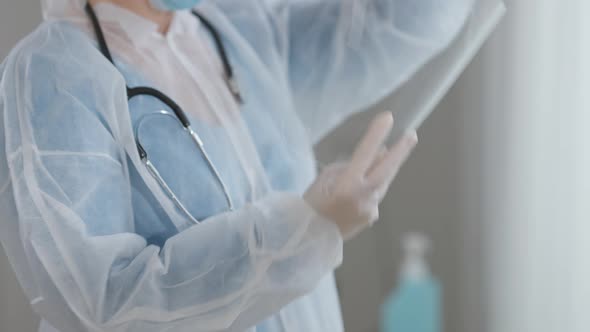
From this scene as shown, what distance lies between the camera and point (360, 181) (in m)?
0.74

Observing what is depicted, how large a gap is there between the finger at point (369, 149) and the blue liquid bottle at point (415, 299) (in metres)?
0.82

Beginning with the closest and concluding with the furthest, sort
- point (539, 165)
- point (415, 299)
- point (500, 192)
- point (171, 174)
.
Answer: point (171, 174) < point (539, 165) < point (500, 192) < point (415, 299)

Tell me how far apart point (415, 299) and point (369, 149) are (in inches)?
34.9

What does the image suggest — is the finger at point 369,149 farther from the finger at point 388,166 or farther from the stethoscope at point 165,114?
the stethoscope at point 165,114

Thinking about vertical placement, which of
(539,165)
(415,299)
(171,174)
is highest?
(171,174)

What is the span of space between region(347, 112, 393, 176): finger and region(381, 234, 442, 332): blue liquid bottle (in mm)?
823

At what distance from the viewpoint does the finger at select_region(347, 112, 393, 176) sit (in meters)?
0.74

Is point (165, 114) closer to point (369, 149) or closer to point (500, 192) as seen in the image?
point (369, 149)

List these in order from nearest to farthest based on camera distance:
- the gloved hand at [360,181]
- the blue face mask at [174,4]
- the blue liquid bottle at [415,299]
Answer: the gloved hand at [360,181]
the blue face mask at [174,4]
the blue liquid bottle at [415,299]

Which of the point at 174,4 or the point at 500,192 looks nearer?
the point at 174,4

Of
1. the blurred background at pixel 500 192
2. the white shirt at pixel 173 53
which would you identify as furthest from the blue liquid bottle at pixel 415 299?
the white shirt at pixel 173 53

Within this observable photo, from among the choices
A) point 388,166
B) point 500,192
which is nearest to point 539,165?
point 500,192

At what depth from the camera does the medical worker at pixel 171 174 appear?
76 centimetres

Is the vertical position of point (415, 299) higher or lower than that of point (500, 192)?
lower
